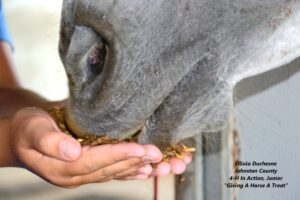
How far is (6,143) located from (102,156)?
29 cm

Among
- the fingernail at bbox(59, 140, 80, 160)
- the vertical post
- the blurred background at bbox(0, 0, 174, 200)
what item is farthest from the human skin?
the blurred background at bbox(0, 0, 174, 200)

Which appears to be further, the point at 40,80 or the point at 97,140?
the point at 40,80

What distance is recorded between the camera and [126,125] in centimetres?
60

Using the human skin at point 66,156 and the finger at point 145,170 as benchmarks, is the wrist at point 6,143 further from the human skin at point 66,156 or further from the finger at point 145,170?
the finger at point 145,170

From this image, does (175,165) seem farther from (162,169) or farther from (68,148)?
(68,148)

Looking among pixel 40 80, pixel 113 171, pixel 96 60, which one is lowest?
pixel 113 171

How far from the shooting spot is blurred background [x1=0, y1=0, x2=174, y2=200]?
8.73 ft

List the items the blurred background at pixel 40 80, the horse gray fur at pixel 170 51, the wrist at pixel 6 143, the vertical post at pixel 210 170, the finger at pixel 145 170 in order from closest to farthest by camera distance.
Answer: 1. the horse gray fur at pixel 170 51
2. the finger at pixel 145 170
3. the wrist at pixel 6 143
4. the vertical post at pixel 210 170
5. the blurred background at pixel 40 80

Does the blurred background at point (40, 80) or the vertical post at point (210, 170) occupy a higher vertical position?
the blurred background at point (40, 80)

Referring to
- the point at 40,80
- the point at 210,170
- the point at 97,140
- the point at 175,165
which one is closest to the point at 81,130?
the point at 97,140

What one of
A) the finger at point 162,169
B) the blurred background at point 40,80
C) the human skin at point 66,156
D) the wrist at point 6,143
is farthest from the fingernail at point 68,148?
the blurred background at point 40,80

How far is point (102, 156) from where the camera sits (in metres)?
0.62

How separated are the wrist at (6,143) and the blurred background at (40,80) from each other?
138cm

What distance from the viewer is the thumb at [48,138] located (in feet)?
2.04
